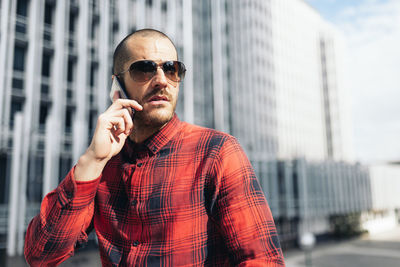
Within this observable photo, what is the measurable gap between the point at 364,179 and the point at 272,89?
18548mm

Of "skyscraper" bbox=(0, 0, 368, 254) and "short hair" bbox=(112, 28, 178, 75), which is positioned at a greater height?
"skyscraper" bbox=(0, 0, 368, 254)

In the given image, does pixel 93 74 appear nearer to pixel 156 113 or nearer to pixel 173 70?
pixel 173 70

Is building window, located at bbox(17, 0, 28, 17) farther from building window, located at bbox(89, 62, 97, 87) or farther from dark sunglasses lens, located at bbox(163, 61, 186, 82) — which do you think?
dark sunglasses lens, located at bbox(163, 61, 186, 82)

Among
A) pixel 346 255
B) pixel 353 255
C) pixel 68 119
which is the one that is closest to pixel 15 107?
pixel 68 119

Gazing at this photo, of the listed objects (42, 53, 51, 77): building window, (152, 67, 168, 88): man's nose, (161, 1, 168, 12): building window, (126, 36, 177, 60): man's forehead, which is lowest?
(152, 67, 168, 88): man's nose

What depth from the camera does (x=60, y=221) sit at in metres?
1.29

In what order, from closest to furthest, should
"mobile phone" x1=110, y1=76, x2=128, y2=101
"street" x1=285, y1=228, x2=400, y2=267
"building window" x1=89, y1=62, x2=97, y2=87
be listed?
"mobile phone" x1=110, y1=76, x2=128, y2=101 → "building window" x1=89, y1=62, x2=97, y2=87 → "street" x1=285, y1=228, x2=400, y2=267

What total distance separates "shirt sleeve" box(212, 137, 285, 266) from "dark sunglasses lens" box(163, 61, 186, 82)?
1.54ft

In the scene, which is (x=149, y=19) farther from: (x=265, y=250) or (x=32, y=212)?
(x=265, y=250)

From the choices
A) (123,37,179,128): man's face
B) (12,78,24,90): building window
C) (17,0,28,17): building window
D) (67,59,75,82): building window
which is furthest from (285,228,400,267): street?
(123,37,179,128): man's face

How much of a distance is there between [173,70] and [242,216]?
739 millimetres

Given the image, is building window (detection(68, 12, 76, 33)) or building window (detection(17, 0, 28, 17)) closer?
building window (detection(17, 0, 28, 17))

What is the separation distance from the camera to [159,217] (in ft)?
4.09

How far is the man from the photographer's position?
1.18 metres
